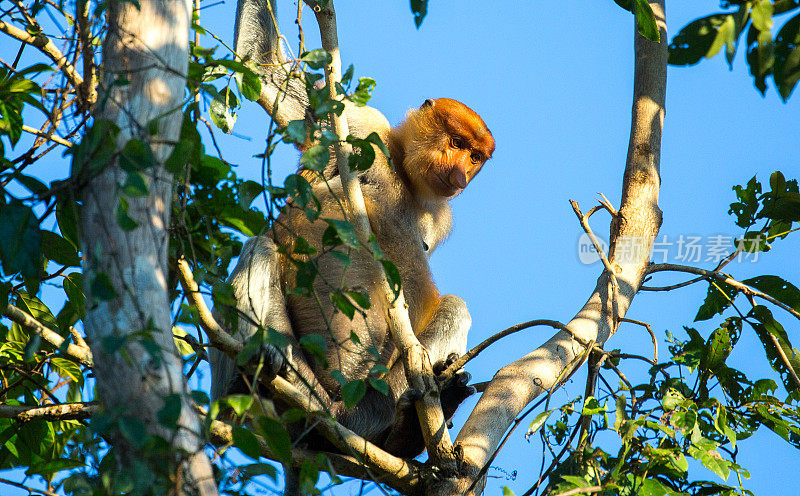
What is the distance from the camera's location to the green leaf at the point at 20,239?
252cm

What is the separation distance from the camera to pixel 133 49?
102 inches

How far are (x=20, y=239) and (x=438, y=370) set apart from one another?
3.06 metres

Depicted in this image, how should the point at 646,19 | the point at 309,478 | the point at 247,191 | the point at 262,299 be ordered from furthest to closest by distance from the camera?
the point at 262,299
the point at 646,19
the point at 247,191
the point at 309,478

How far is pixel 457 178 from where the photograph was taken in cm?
621

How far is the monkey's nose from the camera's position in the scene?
620 cm

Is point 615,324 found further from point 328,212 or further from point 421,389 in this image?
point 328,212

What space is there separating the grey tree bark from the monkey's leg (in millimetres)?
2174

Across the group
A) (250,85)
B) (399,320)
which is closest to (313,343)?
(399,320)

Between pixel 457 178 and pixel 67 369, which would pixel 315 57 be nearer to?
pixel 67 369

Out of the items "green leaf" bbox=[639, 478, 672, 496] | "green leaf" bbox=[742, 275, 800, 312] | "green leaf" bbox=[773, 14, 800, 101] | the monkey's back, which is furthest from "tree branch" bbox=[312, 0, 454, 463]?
"green leaf" bbox=[742, 275, 800, 312]

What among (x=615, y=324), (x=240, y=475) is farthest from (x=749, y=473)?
(x=240, y=475)

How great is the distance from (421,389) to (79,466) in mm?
1934

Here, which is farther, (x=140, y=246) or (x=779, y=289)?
(x=779, y=289)

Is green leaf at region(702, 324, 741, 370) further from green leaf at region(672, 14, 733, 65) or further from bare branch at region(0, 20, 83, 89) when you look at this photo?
bare branch at region(0, 20, 83, 89)
